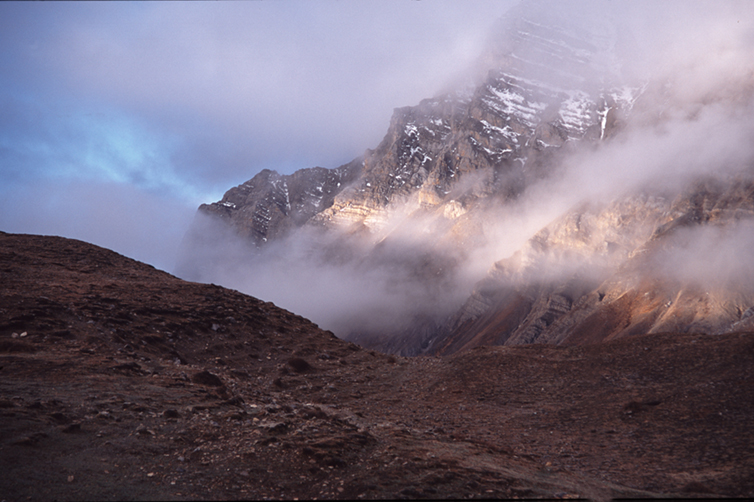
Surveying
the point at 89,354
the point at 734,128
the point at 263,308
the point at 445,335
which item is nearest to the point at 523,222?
the point at 445,335

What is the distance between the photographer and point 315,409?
55.8ft

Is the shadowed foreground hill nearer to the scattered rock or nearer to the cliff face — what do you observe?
the scattered rock

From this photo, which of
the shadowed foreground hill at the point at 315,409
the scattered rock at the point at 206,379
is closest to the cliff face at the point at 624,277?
the shadowed foreground hill at the point at 315,409

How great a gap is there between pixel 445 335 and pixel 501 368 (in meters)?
153

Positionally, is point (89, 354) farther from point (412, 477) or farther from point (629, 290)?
point (629, 290)

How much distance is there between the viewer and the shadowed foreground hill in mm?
11180

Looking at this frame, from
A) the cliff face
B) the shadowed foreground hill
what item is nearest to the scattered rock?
the shadowed foreground hill

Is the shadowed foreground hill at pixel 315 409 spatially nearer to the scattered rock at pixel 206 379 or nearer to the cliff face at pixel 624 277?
the scattered rock at pixel 206 379

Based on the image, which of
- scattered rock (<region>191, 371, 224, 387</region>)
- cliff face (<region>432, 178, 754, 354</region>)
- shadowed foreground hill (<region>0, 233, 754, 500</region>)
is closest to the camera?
shadowed foreground hill (<region>0, 233, 754, 500</region>)

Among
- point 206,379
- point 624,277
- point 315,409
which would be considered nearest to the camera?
point 315,409

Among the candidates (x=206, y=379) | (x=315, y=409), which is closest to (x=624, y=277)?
(x=315, y=409)

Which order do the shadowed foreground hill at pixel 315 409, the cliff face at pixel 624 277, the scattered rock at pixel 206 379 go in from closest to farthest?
the shadowed foreground hill at pixel 315 409 < the scattered rock at pixel 206 379 < the cliff face at pixel 624 277

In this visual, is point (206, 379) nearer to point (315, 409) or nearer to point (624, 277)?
point (315, 409)

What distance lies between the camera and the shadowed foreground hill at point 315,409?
36.7 ft
